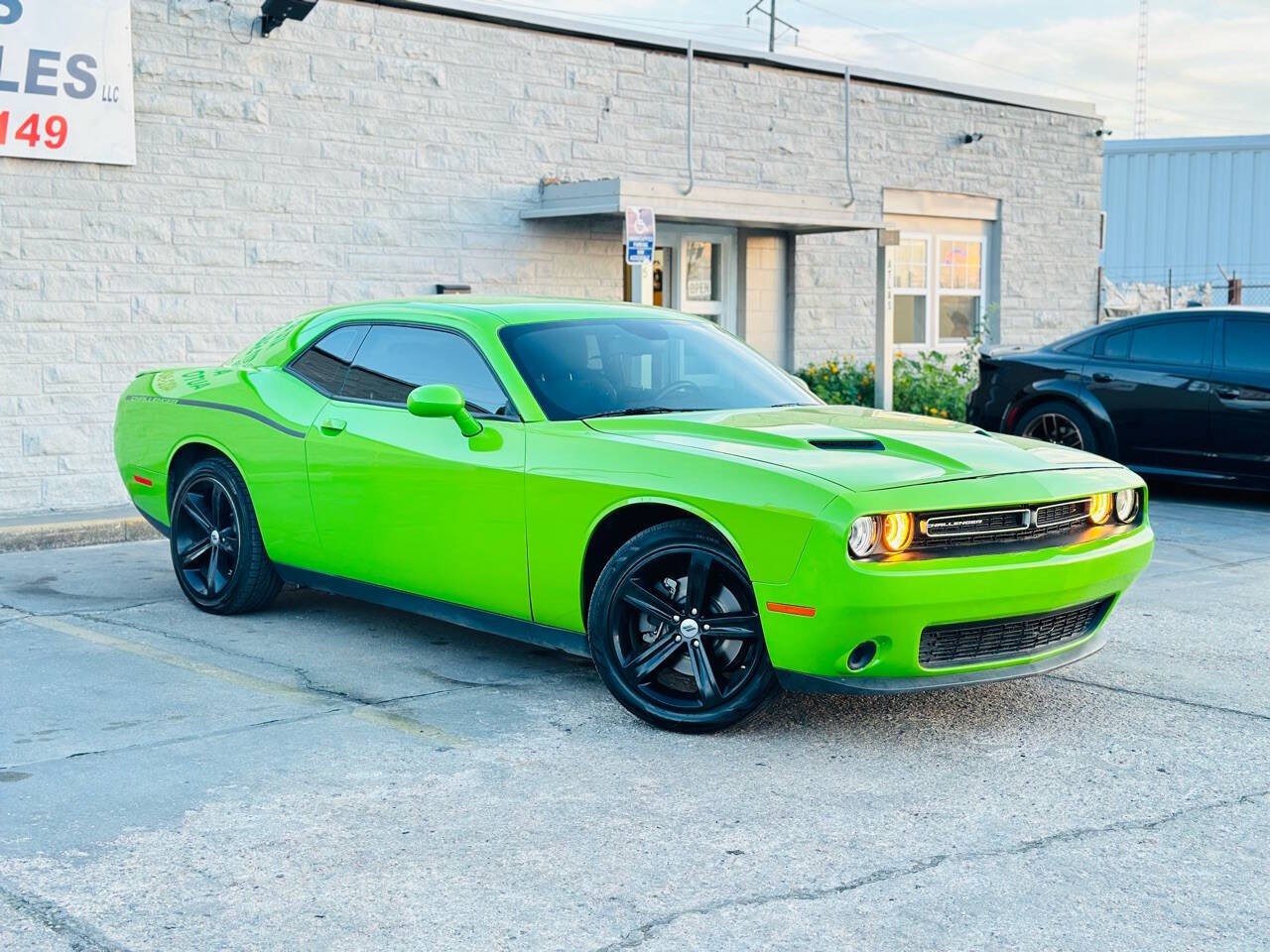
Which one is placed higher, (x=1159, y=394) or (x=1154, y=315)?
(x=1154, y=315)

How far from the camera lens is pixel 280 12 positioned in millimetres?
11648

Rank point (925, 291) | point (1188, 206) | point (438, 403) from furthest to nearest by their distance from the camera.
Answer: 1. point (1188, 206)
2. point (925, 291)
3. point (438, 403)

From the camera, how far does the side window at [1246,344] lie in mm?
10984

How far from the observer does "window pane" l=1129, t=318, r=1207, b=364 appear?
11.3 meters

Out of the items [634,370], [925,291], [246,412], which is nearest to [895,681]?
[634,370]

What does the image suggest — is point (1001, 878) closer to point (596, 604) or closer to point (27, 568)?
point (596, 604)

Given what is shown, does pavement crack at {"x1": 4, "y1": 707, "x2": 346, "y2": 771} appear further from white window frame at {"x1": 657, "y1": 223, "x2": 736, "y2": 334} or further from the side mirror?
white window frame at {"x1": 657, "y1": 223, "x2": 736, "y2": 334}

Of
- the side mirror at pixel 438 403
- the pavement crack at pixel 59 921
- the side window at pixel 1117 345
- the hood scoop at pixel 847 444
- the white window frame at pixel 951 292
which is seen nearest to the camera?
the pavement crack at pixel 59 921

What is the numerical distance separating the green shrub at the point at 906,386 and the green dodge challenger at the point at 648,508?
344 inches

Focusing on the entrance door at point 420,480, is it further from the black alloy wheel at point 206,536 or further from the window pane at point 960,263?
the window pane at point 960,263

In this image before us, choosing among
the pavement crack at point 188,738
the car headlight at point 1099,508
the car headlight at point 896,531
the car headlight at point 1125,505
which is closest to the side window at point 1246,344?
the car headlight at point 1125,505

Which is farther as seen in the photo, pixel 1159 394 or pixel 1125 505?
pixel 1159 394

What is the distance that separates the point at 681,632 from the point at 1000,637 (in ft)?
3.60

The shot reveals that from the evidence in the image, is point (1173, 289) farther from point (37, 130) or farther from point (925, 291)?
point (37, 130)
